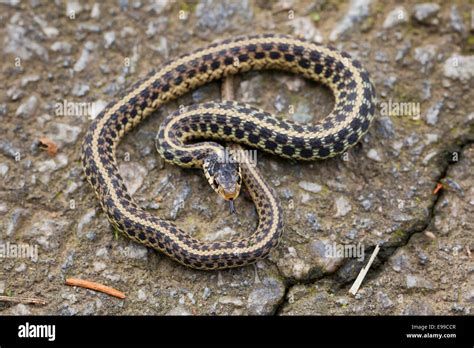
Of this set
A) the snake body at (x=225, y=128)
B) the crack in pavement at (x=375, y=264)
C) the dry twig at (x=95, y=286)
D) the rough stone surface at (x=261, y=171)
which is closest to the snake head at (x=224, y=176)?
the snake body at (x=225, y=128)

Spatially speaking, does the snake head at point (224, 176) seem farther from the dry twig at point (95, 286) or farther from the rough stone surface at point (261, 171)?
the dry twig at point (95, 286)

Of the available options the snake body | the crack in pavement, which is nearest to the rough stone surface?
the crack in pavement

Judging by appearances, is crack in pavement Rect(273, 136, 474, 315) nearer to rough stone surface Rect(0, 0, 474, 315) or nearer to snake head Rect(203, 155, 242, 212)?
rough stone surface Rect(0, 0, 474, 315)

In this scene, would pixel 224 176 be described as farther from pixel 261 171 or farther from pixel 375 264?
pixel 375 264

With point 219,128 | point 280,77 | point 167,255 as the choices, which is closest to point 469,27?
point 280,77

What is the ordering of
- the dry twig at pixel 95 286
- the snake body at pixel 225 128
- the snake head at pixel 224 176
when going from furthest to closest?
the snake head at pixel 224 176 < the snake body at pixel 225 128 < the dry twig at pixel 95 286

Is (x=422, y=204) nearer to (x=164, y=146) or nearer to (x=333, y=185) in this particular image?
(x=333, y=185)

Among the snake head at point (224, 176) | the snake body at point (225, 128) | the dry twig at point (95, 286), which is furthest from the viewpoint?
the snake head at point (224, 176)

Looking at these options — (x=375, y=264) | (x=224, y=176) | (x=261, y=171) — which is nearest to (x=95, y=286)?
(x=224, y=176)
